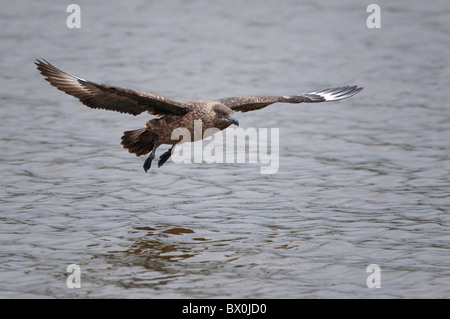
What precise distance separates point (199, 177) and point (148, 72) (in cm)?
450

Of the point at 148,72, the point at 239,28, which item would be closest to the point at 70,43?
the point at 148,72

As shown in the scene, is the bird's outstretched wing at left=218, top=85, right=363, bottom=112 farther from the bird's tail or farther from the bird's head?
the bird's tail

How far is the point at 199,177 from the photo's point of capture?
9445 mm

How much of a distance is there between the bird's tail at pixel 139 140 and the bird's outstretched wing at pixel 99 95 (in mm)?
408

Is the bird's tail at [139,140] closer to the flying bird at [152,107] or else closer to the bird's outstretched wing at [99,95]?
the flying bird at [152,107]

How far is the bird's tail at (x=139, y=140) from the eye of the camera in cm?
820

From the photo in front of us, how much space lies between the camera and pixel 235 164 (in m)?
9.96

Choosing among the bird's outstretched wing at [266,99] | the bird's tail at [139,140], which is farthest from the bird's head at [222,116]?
the bird's tail at [139,140]

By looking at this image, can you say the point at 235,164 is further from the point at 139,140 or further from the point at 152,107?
the point at 152,107

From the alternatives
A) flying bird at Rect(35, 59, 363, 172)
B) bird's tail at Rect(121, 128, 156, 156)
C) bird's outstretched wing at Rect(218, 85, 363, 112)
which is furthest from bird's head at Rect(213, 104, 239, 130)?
bird's tail at Rect(121, 128, 156, 156)

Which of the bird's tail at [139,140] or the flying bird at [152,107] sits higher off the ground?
the flying bird at [152,107]

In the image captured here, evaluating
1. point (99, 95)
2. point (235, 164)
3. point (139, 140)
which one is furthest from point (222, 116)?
point (235, 164)

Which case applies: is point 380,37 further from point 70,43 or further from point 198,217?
point 198,217

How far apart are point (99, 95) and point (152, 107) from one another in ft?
2.12
